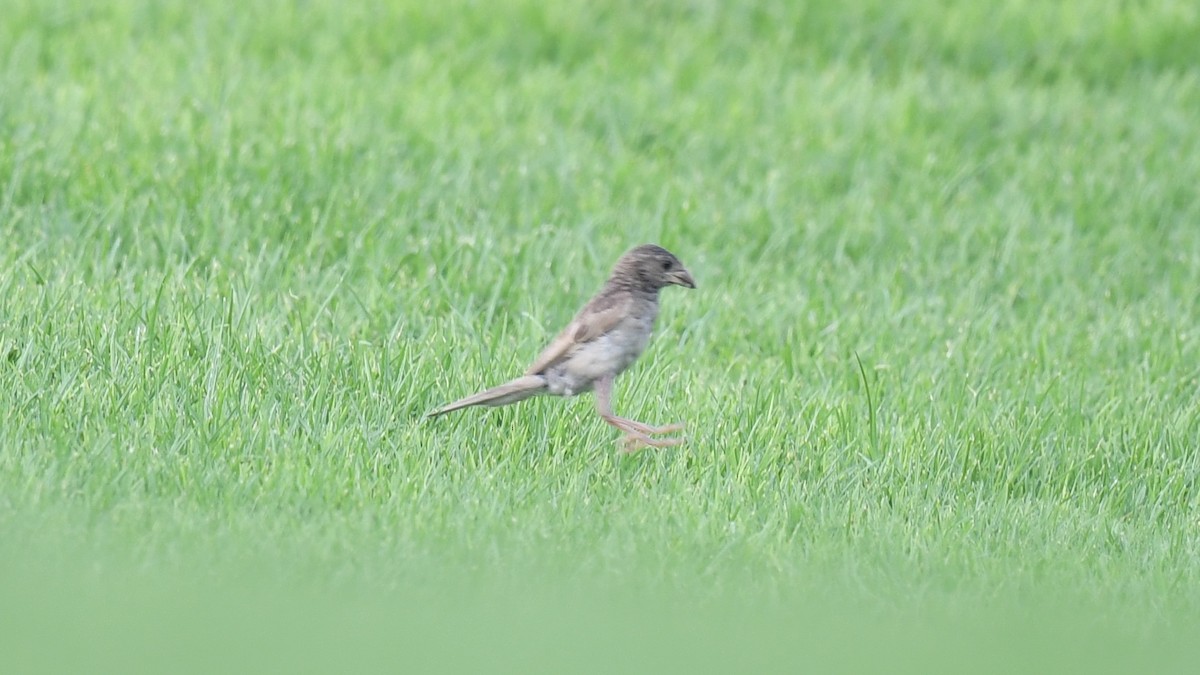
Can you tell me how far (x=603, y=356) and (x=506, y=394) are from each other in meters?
0.36

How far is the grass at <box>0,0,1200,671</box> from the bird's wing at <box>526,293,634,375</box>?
0.97 ft

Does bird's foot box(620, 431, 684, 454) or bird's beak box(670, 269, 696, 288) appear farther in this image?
bird's beak box(670, 269, 696, 288)

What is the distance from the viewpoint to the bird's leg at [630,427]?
513cm

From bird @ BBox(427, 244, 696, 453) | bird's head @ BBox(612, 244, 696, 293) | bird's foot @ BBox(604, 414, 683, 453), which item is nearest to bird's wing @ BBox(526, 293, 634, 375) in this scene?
bird @ BBox(427, 244, 696, 453)

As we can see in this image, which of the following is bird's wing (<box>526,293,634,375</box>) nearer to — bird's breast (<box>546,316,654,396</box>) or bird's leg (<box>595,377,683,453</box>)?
bird's breast (<box>546,316,654,396</box>)

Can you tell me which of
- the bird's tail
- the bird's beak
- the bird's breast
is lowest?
the bird's tail

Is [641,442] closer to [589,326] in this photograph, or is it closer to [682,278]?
[589,326]

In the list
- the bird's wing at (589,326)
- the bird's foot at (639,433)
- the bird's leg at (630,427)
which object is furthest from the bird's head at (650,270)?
the bird's foot at (639,433)

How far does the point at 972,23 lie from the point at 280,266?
271 inches

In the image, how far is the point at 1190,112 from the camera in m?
10.9

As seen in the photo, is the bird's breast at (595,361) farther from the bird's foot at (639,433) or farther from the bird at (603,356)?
the bird's foot at (639,433)

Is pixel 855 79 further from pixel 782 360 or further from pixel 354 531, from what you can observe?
pixel 354 531

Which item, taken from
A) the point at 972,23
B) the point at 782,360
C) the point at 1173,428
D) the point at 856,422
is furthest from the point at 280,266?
the point at 972,23

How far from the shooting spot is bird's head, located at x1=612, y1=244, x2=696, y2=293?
544cm
